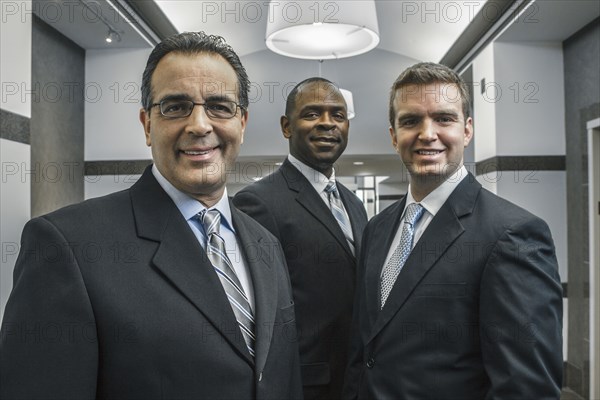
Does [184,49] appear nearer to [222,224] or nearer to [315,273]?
[222,224]

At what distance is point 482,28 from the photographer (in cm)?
422

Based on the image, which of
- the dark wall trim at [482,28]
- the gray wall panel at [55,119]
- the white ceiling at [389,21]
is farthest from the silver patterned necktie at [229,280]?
the white ceiling at [389,21]

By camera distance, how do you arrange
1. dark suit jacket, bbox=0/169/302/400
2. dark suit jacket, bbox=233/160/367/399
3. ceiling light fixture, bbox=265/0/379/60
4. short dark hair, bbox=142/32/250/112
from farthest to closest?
1. ceiling light fixture, bbox=265/0/379/60
2. dark suit jacket, bbox=233/160/367/399
3. short dark hair, bbox=142/32/250/112
4. dark suit jacket, bbox=0/169/302/400

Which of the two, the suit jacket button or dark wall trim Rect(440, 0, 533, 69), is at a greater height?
dark wall trim Rect(440, 0, 533, 69)

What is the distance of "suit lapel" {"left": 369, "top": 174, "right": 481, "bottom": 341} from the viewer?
1313 millimetres

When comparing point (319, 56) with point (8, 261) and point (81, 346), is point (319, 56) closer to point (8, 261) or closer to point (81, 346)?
point (8, 261)

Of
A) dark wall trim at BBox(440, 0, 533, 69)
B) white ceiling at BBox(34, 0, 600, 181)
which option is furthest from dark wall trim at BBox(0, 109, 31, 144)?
dark wall trim at BBox(440, 0, 533, 69)

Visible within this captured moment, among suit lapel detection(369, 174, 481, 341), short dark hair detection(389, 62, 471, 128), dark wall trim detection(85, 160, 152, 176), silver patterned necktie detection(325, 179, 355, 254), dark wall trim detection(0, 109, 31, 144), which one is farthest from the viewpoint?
dark wall trim detection(85, 160, 152, 176)

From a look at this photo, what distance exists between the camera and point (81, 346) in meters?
0.91

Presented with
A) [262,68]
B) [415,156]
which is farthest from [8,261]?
[262,68]

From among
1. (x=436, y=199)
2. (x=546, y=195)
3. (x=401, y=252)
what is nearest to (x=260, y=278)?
(x=401, y=252)

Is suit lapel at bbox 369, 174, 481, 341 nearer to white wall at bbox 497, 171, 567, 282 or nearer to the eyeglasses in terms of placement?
the eyeglasses

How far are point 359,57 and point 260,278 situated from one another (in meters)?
5.39

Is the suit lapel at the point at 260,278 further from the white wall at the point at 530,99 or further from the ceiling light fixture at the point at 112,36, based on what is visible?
the white wall at the point at 530,99
